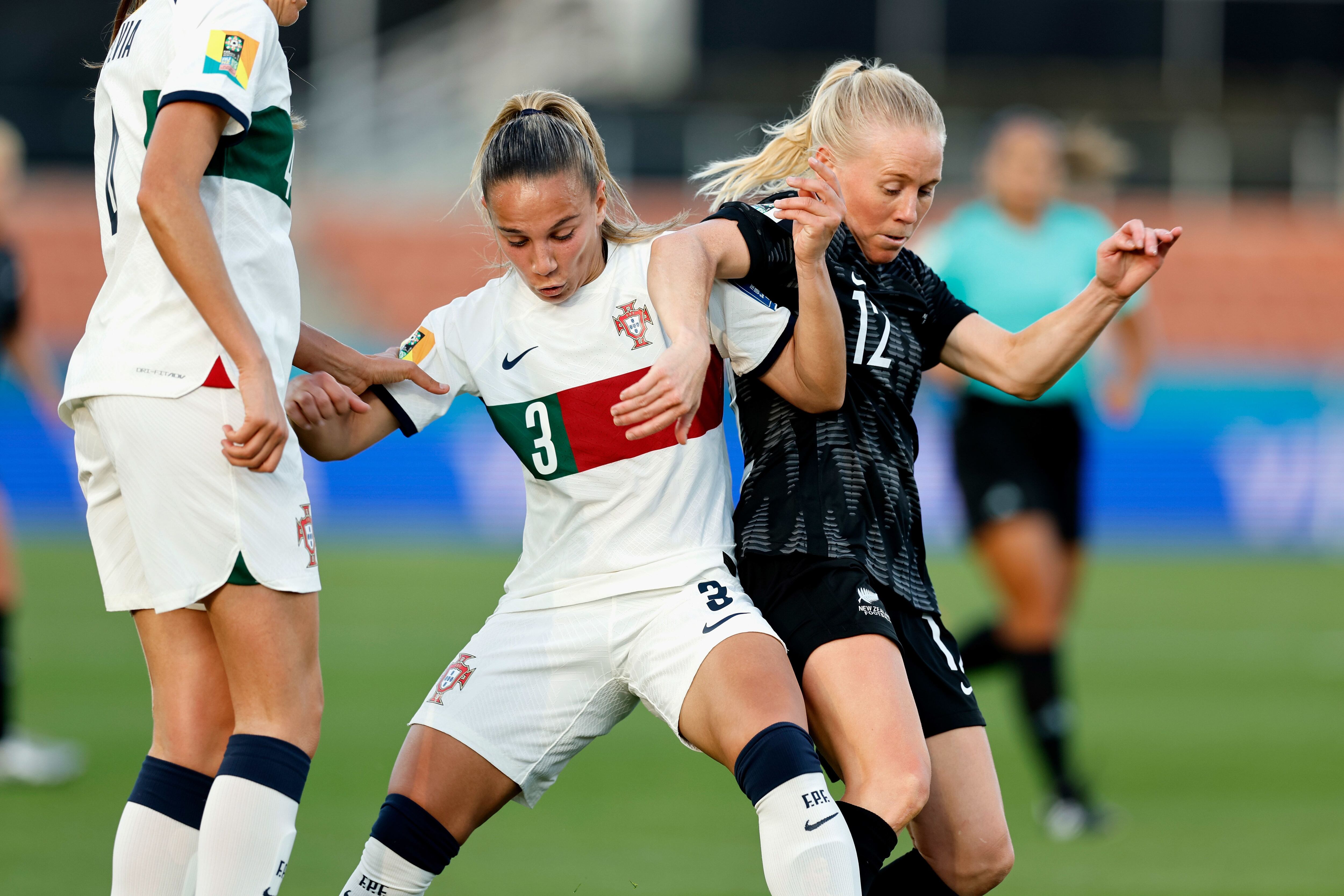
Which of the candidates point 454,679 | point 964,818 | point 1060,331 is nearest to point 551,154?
point 454,679

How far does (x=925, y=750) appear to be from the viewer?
3043mm

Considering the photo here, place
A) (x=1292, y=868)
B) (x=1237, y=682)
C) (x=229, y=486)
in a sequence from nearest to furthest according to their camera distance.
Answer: (x=229, y=486) → (x=1292, y=868) → (x=1237, y=682)

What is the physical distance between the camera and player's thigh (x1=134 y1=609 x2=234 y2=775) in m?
2.89

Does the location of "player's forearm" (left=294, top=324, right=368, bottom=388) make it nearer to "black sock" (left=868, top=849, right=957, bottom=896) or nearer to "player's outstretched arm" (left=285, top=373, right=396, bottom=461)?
"player's outstretched arm" (left=285, top=373, right=396, bottom=461)

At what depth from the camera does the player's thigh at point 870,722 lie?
296 centimetres

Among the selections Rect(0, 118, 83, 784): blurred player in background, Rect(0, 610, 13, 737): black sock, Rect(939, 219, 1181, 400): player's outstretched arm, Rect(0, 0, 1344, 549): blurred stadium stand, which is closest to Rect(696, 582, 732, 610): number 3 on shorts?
Rect(939, 219, 1181, 400): player's outstretched arm

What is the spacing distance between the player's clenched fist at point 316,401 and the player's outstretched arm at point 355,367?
0.19 feet

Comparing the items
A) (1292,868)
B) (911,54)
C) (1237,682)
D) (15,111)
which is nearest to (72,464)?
(15,111)

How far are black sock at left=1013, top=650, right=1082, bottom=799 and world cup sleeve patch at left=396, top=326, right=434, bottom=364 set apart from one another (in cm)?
321

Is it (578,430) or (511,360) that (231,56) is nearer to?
(511,360)

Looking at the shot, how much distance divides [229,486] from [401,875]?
903 mm

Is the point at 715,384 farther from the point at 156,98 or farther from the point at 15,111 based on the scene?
the point at 15,111

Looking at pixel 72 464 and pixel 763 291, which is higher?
pixel 763 291

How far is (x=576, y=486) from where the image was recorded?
322 centimetres
